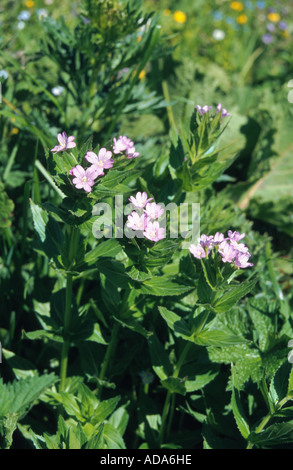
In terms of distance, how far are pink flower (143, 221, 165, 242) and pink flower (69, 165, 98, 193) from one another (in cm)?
18

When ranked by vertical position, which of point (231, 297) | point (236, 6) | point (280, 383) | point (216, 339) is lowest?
point (280, 383)

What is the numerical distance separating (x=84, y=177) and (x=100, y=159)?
0.07m

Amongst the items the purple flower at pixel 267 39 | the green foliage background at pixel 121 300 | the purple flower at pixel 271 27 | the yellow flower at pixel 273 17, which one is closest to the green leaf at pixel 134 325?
the green foliage background at pixel 121 300

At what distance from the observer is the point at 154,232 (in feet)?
3.97

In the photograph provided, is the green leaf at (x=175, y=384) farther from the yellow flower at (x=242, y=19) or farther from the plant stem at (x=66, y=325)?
the yellow flower at (x=242, y=19)

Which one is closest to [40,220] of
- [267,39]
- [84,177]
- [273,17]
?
[84,177]

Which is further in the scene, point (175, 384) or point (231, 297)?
point (175, 384)

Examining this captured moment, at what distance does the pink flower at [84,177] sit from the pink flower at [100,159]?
0.8 inches

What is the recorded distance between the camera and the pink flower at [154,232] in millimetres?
1197

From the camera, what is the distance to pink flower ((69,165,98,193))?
1.14m

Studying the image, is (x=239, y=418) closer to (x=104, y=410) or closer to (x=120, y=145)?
(x=104, y=410)

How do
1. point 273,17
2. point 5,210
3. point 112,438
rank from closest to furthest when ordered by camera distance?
point 112,438
point 5,210
point 273,17

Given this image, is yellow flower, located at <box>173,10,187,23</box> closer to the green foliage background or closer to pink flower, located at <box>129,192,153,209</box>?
the green foliage background

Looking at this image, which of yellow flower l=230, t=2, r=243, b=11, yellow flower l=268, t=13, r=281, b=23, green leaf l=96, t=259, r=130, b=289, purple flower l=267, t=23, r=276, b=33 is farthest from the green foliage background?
yellow flower l=230, t=2, r=243, b=11
